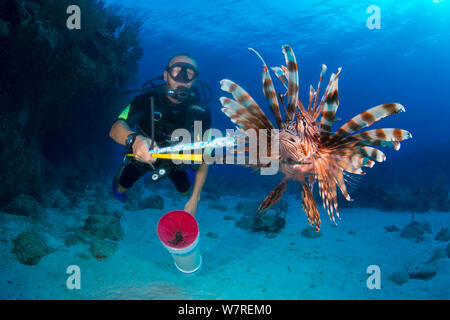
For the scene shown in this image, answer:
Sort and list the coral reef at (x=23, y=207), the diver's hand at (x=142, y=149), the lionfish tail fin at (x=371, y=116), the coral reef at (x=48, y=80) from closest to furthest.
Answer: the lionfish tail fin at (x=371, y=116) < the diver's hand at (x=142, y=149) < the coral reef at (x=23, y=207) < the coral reef at (x=48, y=80)

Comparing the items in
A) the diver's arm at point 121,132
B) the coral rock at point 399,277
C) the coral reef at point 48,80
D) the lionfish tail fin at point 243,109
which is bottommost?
the coral rock at point 399,277

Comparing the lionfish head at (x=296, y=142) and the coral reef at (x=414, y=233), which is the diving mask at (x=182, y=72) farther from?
the coral reef at (x=414, y=233)

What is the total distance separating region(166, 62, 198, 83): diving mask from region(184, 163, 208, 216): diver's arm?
61.4 inches

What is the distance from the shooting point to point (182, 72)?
423 centimetres

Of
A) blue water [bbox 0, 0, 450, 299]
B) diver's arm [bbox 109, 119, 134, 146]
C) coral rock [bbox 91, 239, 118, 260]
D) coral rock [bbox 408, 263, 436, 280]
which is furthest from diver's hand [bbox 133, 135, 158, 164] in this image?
coral rock [bbox 408, 263, 436, 280]

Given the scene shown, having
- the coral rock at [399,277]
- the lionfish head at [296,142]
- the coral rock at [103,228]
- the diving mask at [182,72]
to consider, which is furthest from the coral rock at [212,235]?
the lionfish head at [296,142]

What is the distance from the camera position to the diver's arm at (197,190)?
4.02 meters

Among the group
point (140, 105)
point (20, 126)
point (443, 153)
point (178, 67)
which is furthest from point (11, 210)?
point (443, 153)

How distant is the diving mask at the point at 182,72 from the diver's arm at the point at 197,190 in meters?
1.56

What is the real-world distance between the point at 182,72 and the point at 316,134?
3374 millimetres

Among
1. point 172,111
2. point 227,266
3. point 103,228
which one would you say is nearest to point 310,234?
point 227,266

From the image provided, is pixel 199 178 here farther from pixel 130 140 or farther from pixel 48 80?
pixel 48 80
